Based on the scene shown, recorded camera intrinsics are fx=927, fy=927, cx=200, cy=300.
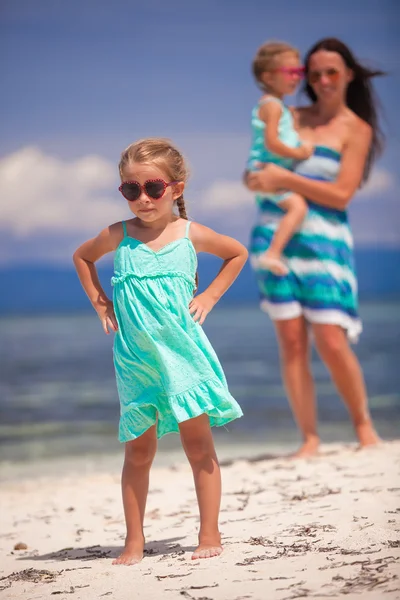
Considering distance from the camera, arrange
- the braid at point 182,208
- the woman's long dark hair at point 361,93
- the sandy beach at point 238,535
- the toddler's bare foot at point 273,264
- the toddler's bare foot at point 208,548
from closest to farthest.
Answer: the sandy beach at point 238,535 < the toddler's bare foot at point 208,548 < the braid at point 182,208 < the toddler's bare foot at point 273,264 < the woman's long dark hair at point 361,93

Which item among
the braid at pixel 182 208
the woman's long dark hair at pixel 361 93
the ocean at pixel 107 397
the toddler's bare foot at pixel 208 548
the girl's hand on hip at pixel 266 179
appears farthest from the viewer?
Answer: the ocean at pixel 107 397

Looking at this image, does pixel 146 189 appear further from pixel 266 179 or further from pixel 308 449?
pixel 308 449

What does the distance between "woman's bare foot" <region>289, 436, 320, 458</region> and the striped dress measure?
1.82 ft

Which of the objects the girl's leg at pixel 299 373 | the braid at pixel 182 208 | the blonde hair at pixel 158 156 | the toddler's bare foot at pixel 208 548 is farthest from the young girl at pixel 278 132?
the toddler's bare foot at pixel 208 548

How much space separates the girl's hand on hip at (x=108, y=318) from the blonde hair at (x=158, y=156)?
0.40 metres

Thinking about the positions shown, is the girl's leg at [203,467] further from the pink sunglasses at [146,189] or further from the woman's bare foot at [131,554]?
the pink sunglasses at [146,189]

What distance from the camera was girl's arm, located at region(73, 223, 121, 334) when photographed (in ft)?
9.22

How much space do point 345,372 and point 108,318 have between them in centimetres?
208

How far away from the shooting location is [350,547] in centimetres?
250

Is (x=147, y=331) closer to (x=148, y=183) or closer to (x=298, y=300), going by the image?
(x=148, y=183)

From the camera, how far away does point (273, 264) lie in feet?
14.7

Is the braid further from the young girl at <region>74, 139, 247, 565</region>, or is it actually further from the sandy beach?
the sandy beach

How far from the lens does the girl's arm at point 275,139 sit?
458cm

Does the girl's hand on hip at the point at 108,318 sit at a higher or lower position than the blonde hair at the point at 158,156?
lower
